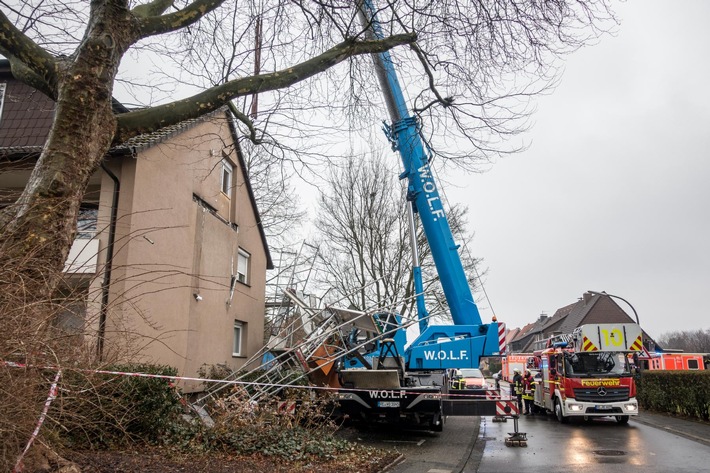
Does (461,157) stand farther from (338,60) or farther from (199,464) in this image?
(199,464)

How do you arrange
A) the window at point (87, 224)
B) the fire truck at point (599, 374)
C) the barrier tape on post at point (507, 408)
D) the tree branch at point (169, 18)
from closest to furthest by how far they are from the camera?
the window at point (87, 224), the tree branch at point (169, 18), the barrier tape on post at point (507, 408), the fire truck at point (599, 374)

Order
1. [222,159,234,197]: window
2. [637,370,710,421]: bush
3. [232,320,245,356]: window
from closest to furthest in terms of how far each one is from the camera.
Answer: [637,370,710,421]: bush
[222,159,234,197]: window
[232,320,245,356]: window

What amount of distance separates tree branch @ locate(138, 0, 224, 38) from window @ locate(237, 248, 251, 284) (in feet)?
38.9

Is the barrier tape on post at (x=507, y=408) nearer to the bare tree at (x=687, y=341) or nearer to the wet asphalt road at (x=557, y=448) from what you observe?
the wet asphalt road at (x=557, y=448)

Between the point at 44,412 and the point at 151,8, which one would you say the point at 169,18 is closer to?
the point at 151,8

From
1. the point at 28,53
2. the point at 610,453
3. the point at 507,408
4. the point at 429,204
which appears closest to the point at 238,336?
the point at 429,204

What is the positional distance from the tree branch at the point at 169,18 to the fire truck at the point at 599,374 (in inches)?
524

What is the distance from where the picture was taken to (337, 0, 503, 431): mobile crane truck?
35.3 ft

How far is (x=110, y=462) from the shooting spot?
634cm

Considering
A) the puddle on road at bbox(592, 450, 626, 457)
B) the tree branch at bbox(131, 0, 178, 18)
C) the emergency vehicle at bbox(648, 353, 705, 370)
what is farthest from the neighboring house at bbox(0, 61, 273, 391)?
the emergency vehicle at bbox(648, 353, 705, 370)

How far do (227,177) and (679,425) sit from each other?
1438 cm

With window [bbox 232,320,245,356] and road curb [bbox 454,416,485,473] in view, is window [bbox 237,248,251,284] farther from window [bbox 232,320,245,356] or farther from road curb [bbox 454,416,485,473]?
road curb [bbox 454,416,485,473]

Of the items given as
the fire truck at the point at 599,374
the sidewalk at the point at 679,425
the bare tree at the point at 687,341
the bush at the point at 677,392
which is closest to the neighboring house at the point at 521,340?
the bare tree at the point at 687,341

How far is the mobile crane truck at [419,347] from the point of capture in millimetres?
10750
